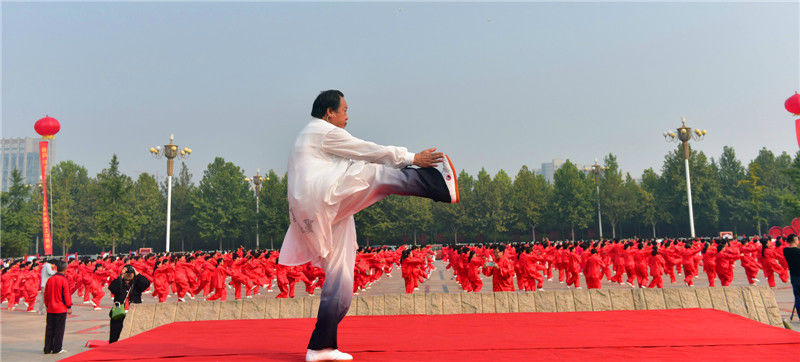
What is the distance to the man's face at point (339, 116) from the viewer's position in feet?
12.0

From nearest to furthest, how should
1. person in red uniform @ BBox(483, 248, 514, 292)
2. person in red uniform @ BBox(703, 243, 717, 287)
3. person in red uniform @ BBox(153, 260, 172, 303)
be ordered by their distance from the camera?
person in red uniform @ BBox(483, 248, 514, 292), person in red uniform @ BBox(703, 243, 717, 287), person in red uniform @ BBox(153, 260, 172, 303)

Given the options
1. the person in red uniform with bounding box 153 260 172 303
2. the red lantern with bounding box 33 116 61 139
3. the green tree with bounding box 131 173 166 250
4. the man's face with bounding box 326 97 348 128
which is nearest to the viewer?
the man's face with bounding box 326 97 348 128

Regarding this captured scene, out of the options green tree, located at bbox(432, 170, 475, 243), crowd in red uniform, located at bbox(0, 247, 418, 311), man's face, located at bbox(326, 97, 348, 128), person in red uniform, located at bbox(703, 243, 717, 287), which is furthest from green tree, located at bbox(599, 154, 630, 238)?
man's face, located at bbox(326, 97, 348, 128)

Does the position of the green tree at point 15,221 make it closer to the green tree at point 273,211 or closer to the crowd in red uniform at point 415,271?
the green tree at point 273,211

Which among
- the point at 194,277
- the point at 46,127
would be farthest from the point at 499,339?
the point at 46,127

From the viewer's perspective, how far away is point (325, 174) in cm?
333

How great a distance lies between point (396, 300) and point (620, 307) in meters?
2.76

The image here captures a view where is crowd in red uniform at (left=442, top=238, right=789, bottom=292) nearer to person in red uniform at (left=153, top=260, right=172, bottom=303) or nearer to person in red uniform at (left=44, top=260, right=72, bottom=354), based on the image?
person in red uniform at (left=44, top=260, right=72, bottom=354)

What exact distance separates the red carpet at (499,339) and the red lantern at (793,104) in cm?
1719

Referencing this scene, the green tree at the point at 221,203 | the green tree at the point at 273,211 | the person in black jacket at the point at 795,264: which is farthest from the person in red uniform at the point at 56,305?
the green tree at the point at 221,203

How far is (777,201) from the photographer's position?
55625mm

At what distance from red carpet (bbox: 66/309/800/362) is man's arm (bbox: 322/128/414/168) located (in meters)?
1.29

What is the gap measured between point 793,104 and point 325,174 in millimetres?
20729

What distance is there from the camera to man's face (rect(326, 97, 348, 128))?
12.0 ft
